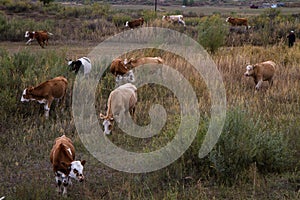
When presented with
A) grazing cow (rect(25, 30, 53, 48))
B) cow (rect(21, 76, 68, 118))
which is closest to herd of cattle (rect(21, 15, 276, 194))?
cow (rect(21, 76, 68, 118))

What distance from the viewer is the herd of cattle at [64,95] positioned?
6777 mm

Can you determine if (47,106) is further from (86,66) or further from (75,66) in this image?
(86,66)

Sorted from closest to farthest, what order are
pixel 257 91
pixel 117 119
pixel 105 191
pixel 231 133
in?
pixel 105 191 < pixel 231 133 < pixel 117 119 < pixel 257 91

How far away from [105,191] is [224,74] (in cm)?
886

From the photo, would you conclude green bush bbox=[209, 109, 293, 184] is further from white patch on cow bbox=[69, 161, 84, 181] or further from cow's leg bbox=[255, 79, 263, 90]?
cow's leg bbox=[255, 79, 263, 90]

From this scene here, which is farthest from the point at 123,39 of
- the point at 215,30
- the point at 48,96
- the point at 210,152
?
the point at 210,152

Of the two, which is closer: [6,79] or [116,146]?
[116,146]

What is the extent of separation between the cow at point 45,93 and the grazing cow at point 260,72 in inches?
229

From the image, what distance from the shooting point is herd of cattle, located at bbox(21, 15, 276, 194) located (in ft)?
22.2

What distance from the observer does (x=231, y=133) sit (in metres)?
7.68

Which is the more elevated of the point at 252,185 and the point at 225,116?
the point at 225,116

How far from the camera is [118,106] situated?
33.7 ft

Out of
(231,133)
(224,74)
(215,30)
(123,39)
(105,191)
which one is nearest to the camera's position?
(105,191)

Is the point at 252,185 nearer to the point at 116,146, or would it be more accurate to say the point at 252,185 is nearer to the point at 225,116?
the point at 225,116
